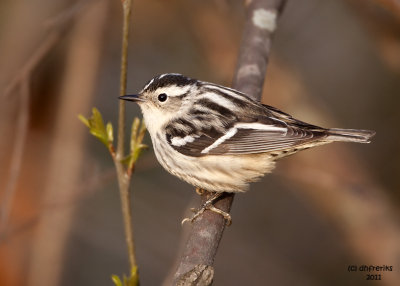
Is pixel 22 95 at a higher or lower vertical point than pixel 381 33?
lower

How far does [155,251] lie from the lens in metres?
7.05

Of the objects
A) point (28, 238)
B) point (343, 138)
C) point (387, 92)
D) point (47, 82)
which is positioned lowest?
point (28, 238)

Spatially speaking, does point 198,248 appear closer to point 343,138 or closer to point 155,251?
point 343,138

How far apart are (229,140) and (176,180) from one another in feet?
12.2

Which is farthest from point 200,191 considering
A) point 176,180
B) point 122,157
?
point 176,180

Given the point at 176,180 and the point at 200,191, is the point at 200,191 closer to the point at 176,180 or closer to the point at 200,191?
the point at 200,191

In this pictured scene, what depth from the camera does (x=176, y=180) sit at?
7.79 meters

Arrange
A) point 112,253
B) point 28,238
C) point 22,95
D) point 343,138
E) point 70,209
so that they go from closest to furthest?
point 343,138 → point 22,95 → point 70,209 → point 28,238 → point 112,253

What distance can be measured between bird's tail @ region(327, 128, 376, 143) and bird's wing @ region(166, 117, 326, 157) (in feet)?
0.67

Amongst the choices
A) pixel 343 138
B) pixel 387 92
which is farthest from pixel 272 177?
pixel 343 138

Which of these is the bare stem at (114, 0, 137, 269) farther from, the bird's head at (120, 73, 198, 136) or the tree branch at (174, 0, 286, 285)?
the bird's head at (120, 73, 198, 136)

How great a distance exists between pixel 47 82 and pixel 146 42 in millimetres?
1994

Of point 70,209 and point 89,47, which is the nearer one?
point 70,209

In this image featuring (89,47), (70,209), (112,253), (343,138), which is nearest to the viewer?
(343,138)
